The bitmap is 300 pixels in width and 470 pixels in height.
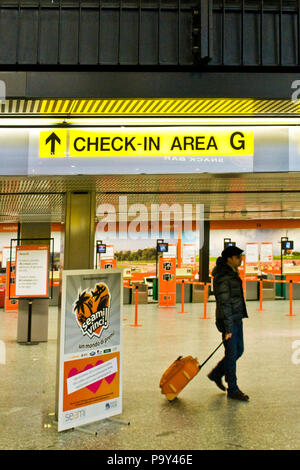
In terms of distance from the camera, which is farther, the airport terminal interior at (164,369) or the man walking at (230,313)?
the man walking at (230,313)

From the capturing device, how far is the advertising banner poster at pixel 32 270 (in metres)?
7.28

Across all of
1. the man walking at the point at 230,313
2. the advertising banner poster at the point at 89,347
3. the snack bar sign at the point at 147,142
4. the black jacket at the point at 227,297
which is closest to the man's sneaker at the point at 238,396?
the man walking at the point at 230,313

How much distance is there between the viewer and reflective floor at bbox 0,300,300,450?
11.3 feet

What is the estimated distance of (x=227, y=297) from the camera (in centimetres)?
460

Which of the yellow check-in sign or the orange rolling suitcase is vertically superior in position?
the yellow check-in sign

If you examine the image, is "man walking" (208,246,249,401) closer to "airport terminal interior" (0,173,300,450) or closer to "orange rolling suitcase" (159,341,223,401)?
"airport terminal interior" (0,173,300,450)

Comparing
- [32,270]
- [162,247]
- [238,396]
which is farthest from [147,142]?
[162,247]

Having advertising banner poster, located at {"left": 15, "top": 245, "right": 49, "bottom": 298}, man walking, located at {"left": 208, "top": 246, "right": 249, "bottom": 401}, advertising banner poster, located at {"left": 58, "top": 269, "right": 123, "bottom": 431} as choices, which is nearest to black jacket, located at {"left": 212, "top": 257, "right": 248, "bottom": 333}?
man walking, located at {"left": 208, "top": 246, "right": 249, "bottom": 401}

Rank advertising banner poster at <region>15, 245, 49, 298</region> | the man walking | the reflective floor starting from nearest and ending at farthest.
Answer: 1. the reflective floor
2. the man walking
3. advertising banner poster at <region>15, 245, 49, 298</region>

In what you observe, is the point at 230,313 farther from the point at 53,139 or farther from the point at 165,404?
the point at 53,139

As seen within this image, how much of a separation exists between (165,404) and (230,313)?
3.75 ft

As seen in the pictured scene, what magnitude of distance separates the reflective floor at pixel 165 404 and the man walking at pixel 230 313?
191 mm

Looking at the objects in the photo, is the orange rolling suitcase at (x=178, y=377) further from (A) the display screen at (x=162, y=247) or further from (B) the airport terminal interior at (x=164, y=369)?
(A) the display screen at (x=162, y=247)
